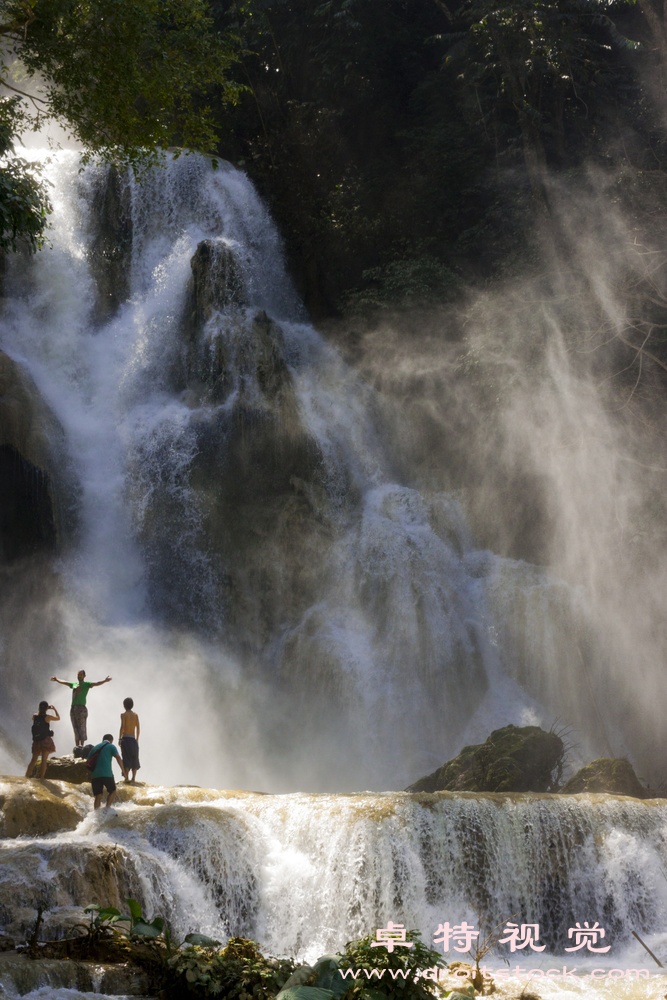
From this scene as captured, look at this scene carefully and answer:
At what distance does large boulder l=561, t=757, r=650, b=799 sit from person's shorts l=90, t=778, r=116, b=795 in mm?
6840

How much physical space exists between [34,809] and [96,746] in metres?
0.97

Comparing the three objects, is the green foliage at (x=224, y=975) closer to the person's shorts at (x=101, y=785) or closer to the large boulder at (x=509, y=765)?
the person's shorts at (x=101, y=785)

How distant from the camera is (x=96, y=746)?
10.1m

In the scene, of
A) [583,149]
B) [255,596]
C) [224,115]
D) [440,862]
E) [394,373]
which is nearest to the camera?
[440,862]

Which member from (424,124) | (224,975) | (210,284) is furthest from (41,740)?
(424,124)

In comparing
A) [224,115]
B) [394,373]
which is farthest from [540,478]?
[224,115]

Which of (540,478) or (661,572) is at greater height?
(540,478)

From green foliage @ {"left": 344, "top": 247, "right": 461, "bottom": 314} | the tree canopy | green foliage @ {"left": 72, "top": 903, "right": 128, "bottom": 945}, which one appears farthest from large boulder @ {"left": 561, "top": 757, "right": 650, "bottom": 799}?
green foliage @ {"left": 344, "top": 247, "right": 461, "bottom": 314}

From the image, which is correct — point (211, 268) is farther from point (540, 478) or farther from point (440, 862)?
point (440, 862)

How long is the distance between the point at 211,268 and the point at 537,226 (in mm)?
9412

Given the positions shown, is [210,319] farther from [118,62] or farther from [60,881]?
[60,881]

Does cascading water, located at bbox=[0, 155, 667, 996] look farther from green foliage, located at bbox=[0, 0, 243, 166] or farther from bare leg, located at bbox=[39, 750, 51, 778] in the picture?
green foliage, located at bbox=[0, 0, 243, 166]

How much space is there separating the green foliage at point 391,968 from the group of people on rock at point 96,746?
519 centimetres

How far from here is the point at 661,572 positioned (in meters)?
19.0
